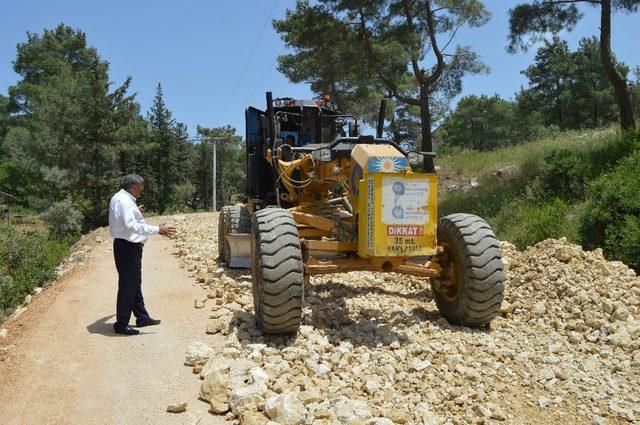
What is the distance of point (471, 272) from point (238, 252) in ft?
12.5

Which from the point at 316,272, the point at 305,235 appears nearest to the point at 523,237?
the point at 305,235

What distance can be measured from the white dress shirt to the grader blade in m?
2.46

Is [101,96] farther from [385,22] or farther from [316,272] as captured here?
[316,272]

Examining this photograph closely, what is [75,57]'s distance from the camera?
133 ft

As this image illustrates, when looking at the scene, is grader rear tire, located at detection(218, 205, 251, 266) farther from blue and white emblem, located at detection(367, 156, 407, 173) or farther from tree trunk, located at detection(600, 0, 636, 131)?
tree trunk, located at detection(600, 0, 636, 131)

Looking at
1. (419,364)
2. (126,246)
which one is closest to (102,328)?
(126,246)

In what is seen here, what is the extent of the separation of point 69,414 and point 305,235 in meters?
2.92

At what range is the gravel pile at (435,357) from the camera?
11.7 ft

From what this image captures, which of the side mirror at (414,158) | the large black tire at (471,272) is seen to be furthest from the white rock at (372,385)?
the side mirror at (414,158)

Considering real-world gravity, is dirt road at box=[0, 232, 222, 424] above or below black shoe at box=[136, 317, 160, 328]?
below

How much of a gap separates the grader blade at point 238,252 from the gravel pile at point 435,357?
46.1 inches

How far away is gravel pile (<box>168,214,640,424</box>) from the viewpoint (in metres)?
3.56

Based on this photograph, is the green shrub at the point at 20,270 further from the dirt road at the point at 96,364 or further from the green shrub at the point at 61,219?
the green shrub at the point at 61,219

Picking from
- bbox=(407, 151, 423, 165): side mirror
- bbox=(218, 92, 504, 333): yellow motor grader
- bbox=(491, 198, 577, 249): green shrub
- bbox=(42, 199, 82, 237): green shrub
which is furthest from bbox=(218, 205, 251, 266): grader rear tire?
bbox=(42, 199, 82, 237): green shrub
